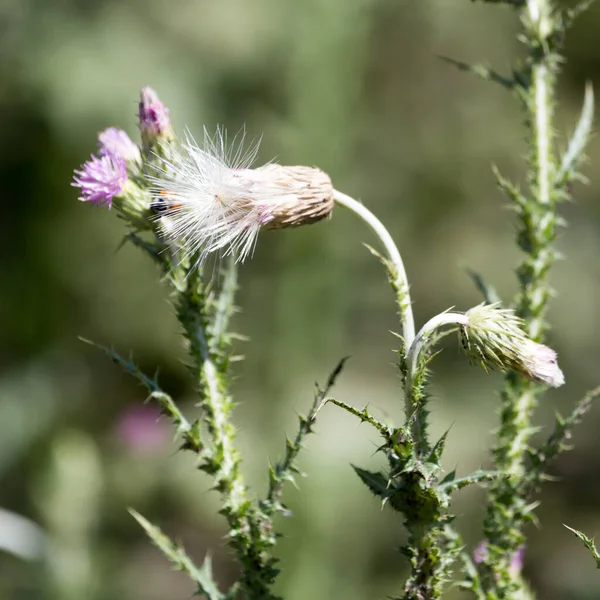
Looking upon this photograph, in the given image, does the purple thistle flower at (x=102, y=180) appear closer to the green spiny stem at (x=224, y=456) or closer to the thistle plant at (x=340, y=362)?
the thistle plant at (x=340, y=362)

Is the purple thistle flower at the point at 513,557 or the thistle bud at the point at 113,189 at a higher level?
the thistle bud at the point at 113,189

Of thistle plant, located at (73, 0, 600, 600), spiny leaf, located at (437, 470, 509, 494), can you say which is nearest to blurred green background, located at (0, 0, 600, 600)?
thistle plant, located at (73, 0, 600, 600)

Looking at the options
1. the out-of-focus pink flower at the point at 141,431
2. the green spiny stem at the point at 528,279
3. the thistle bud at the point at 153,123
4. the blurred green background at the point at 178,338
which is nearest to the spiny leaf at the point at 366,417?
the green spiny stem at the point at 528,279

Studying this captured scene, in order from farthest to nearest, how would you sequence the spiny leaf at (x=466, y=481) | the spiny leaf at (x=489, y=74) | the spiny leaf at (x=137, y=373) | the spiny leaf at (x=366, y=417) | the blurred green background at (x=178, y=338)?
the blurred green background at (x=178, y=338) → the spiny leaf at (x=489, y=74) → the spiny leaf at (x=137, y=373) → the spiny leaf at (x=466, y=481) → the spiny leaf at (x=366, y=417)

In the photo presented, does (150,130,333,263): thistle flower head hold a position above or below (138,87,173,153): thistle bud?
below

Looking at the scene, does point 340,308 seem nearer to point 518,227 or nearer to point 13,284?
point 13,284

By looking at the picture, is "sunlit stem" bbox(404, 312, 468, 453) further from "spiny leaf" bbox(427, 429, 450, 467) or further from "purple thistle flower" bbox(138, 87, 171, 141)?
"purple thistle flower" bbox(138, 87, 171, 141)

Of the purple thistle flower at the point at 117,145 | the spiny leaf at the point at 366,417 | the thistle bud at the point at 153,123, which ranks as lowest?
the spiny leaf at the point at 366,417
